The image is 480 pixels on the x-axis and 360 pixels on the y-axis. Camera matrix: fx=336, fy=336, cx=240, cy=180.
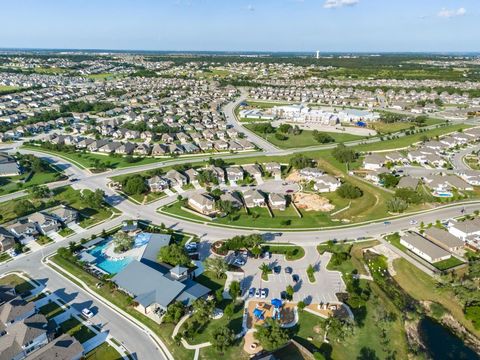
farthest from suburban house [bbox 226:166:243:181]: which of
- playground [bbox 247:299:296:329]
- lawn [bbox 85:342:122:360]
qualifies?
lawn [bbox 85:342:122:360]

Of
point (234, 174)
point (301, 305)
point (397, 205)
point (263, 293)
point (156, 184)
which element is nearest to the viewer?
point (301, 305)

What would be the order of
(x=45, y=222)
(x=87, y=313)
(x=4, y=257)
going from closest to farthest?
(x=87, y=313) < (x=4, y=257) < (x=45, y=222)

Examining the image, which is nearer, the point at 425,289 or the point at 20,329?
the point at 20,329

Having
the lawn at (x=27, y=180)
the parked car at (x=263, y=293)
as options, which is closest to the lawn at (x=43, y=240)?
the lawn at (x=27, y=180)

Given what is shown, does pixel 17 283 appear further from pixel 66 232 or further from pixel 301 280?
pixel 301 280

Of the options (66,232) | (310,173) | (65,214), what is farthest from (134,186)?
(310,173)

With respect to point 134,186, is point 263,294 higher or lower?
lower

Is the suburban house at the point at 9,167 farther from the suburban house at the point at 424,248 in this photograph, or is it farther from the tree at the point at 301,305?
the suburban house at the point at 424,248

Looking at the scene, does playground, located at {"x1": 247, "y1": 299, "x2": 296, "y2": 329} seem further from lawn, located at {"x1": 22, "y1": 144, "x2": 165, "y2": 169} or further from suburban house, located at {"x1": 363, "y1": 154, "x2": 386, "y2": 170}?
lawn, located at {"x1": 22, "y1": 144, "x2": 165, "y2": 169}
